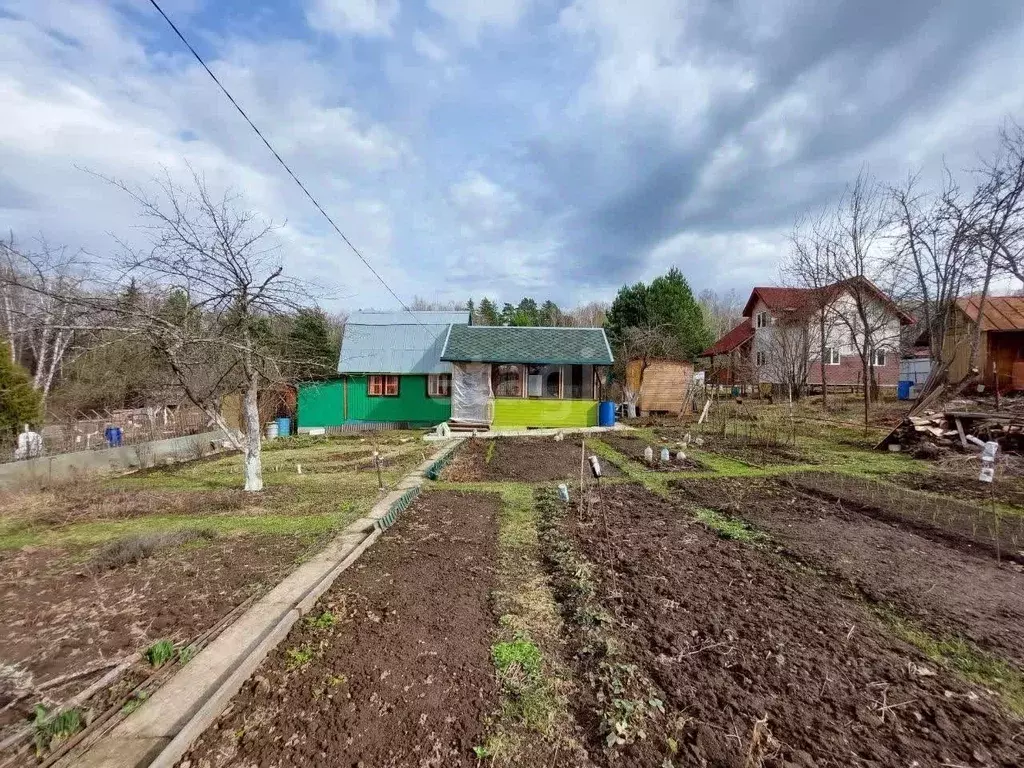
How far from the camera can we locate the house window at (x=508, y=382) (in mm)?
17312

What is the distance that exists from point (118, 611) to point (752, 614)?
467 cm

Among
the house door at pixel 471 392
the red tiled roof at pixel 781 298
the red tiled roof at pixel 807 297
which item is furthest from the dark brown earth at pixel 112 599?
the red tiled roof at pixel 781 298

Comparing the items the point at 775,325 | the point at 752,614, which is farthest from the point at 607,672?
the point at 775,325

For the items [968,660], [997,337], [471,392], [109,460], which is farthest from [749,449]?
[997,337]

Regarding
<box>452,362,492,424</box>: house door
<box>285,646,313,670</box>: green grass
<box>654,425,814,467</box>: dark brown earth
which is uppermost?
<box>452,362,492,424</box>: house door

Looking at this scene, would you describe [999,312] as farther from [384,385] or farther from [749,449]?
[384,385]

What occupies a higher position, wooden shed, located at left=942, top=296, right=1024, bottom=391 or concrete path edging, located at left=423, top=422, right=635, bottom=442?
wooden shed, located at left=942, top=296, right=1024, bottom=391

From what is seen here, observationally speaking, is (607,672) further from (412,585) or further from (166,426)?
(166,426)

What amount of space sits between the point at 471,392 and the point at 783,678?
564 inches

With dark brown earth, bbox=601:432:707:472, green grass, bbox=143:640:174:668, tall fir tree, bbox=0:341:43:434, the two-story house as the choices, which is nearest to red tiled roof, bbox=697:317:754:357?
the two-story house

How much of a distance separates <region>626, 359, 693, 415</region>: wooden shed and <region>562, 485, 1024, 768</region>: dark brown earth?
1668cm

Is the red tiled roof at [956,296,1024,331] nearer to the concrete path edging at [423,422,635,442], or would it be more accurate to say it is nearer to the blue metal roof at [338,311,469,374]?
the concrete path edging at [423,422,635,442]

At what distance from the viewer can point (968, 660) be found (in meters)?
2.75

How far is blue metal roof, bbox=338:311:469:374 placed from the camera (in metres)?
18.6
